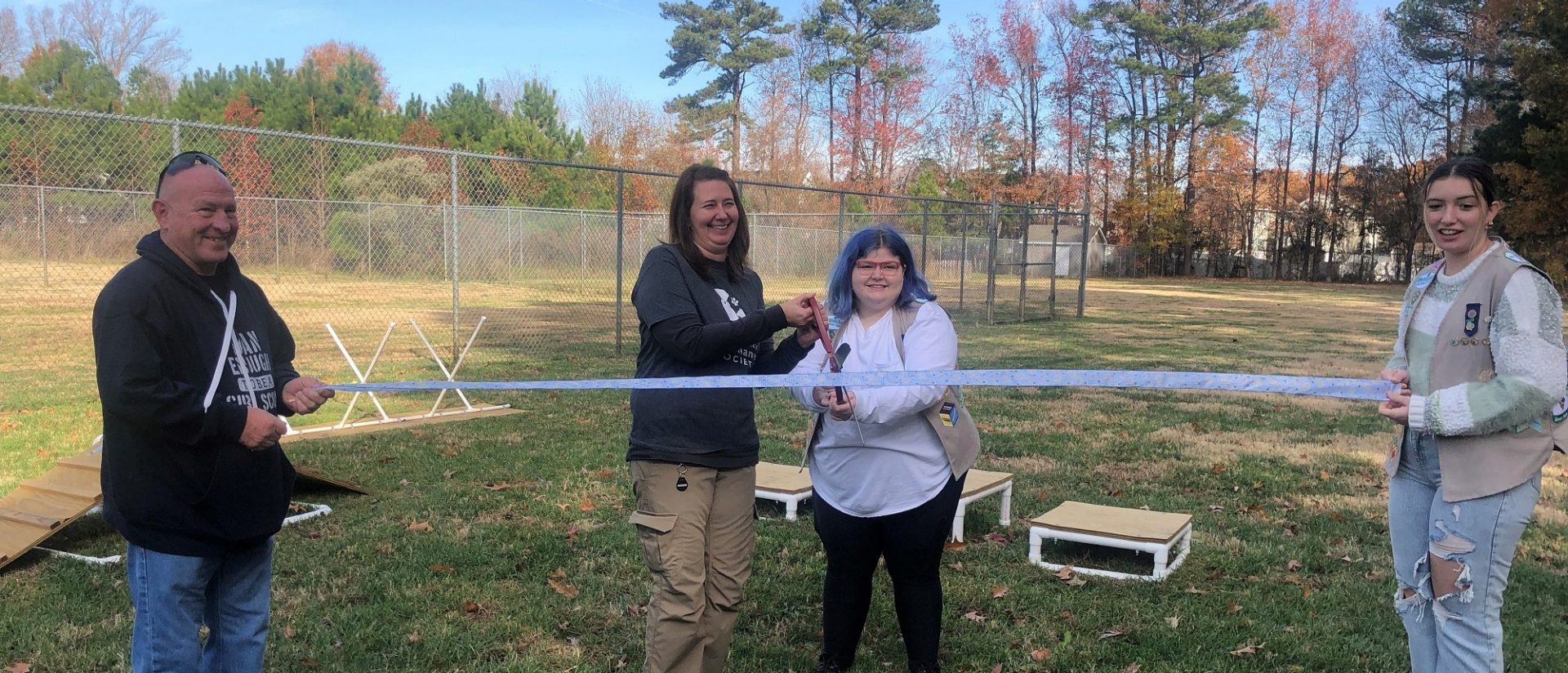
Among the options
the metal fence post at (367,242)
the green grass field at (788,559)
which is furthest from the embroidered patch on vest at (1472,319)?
the metal fence post at (367,242)

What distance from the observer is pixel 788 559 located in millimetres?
5113

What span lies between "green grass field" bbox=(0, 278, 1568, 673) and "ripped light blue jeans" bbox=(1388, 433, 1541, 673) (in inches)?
45.1

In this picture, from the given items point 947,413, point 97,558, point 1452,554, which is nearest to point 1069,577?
point 947,413

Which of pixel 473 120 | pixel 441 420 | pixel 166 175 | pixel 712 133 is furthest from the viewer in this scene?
pixel 712 133

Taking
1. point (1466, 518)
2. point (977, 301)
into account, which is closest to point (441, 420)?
point (1466, 518)

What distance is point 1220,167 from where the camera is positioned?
53.0 metres

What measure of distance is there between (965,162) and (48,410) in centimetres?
4812

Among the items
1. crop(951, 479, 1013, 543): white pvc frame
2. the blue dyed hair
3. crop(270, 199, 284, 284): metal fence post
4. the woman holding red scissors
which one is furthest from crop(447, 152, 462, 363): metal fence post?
crop(270, 199, 284, 284): metal fence post

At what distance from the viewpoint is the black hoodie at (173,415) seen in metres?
2.37

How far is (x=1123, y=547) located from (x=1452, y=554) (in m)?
2.32

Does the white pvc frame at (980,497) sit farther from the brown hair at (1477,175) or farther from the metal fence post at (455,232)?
the metal fence post at (455,232)

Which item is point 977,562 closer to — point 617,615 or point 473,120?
point 617,615

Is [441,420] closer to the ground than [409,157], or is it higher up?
closer to the ground

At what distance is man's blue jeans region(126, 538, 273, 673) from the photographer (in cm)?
253
